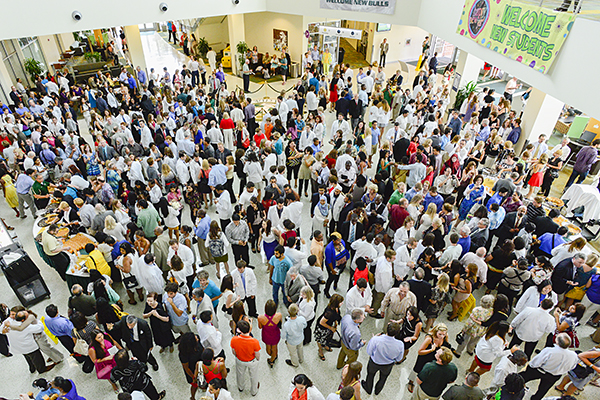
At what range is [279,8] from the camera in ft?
48.0

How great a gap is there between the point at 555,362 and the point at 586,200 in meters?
4.93

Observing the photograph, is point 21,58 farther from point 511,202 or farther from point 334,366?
point 511,202

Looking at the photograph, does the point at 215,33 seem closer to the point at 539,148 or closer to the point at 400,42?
the point at 400,42

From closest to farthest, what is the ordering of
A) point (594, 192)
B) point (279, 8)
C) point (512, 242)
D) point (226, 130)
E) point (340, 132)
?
point (512, 242), point (594, 192), point (340, 132), point (226, 130), point (279, 8)

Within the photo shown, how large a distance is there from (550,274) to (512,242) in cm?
66

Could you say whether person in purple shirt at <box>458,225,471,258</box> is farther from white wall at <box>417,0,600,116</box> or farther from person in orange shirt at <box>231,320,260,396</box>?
person in orange shirt at <box>231,320,260,396</box>

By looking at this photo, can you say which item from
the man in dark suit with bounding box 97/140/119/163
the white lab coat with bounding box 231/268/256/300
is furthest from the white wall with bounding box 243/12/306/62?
the white lab coat with bounding box 231/268/256/300

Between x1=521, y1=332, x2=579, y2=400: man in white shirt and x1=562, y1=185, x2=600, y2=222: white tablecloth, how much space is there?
456cm

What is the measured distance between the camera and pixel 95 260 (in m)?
5.48

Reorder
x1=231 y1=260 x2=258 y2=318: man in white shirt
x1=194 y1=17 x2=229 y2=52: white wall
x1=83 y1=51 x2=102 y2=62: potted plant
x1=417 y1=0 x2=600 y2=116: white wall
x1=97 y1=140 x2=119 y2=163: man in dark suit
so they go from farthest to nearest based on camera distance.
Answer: x1=194 y1=17 x2=229 y2=52: white wall, x1=83 y1=51 x2=102 y2=62: potted plant, x1=97 y1=140 x2=119 y2=163: man in dark suit, x1=417 y1=0 x2=600 y2=116: white wall, x1=231 y1=260 x2=258 y2=318: man in white shirt

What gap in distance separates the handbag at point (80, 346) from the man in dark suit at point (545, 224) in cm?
703

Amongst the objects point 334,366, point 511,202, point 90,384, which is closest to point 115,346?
point 90,384

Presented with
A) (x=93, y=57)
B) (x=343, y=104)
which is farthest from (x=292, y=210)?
(x=93, y=57)

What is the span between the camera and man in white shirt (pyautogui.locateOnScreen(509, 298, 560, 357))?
14.6 feet
